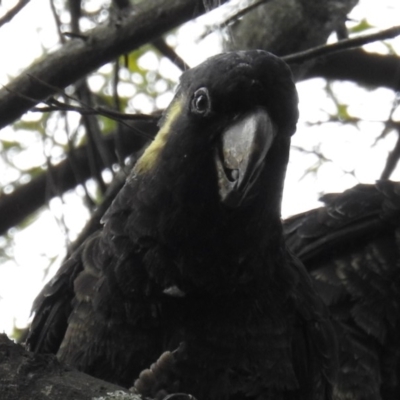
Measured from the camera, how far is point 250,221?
12.0 ft

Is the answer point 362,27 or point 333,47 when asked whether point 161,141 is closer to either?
point 333,47

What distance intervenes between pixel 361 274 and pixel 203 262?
5.43ft

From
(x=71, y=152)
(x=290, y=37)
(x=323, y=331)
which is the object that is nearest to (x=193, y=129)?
(x=323, y=331)

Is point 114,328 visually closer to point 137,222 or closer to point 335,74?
point 137,222

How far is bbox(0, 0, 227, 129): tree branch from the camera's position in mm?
4266

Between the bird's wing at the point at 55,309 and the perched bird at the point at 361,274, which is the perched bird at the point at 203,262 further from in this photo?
the perched bird at the point at 361,274

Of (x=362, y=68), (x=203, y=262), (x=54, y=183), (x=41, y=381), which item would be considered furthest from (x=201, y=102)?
(x=362, y=68)

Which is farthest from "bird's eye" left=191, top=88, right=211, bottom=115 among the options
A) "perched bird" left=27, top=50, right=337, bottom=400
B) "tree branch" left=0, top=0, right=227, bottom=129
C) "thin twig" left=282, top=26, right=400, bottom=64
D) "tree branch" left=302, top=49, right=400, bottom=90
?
"tree branch" left=302, top=49, right=400, bottom=90

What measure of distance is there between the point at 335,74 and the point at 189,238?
Result: 8.43 ft

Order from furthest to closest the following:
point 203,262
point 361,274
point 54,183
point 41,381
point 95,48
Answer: point 54,183, point 361,274, point 95,48, point 203,262, point 41,381

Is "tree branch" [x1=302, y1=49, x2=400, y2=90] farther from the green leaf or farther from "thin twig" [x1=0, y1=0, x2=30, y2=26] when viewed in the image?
"thin twig" [x1=0, y1=0, x2=30, y2=26]

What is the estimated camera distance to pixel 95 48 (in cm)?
427

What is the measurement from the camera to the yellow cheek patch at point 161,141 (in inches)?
148

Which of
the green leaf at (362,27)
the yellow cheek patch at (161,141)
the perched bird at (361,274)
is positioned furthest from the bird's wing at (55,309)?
the green leaf at (362,27)
